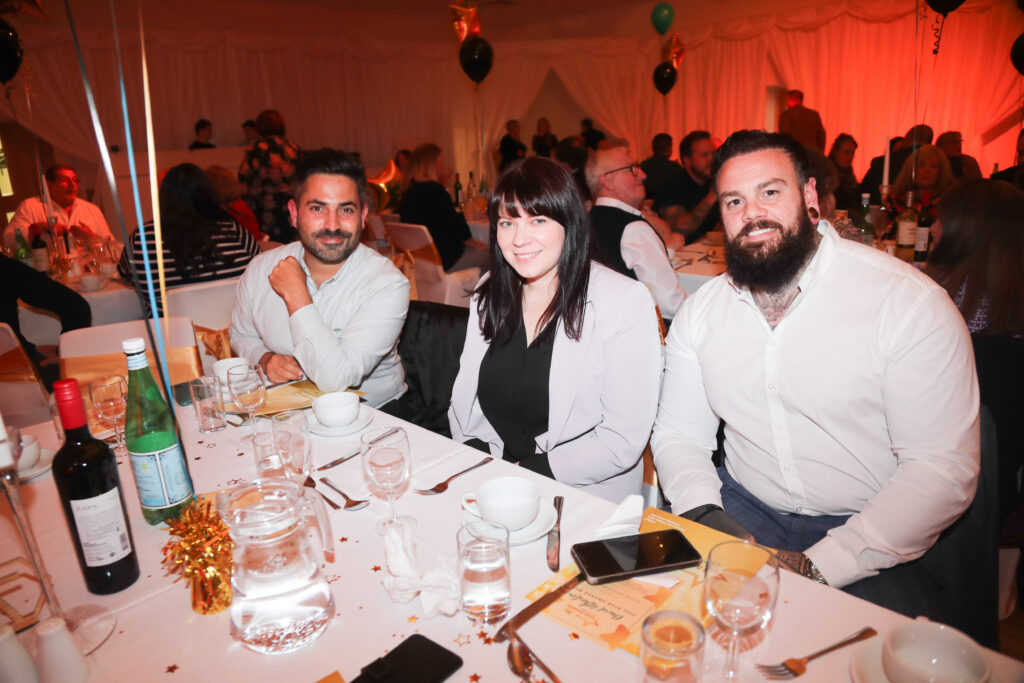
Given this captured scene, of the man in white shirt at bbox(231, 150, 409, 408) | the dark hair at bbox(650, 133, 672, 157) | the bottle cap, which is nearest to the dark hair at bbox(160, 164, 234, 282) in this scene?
the man in white shirt at bbox(231, 150, 409, 408)

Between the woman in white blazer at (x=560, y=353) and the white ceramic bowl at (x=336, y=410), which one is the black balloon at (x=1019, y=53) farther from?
the white ceramic bowl at (x=336, y=410)

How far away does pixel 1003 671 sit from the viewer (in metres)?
0.78

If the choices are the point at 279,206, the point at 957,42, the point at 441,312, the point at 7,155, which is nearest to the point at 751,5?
the point at 957,42

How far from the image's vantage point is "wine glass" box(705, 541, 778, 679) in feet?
2.74

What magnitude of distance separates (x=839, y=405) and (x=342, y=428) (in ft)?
4.11

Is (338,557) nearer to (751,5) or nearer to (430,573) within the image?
(430,573)

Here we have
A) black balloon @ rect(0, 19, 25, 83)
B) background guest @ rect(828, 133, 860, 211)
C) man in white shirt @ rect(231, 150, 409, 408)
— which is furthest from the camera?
background guest @ rect(828, 133, 860, 211)

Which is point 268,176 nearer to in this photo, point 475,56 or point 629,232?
point 475,56

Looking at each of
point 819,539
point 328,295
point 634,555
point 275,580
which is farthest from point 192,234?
point 819,539

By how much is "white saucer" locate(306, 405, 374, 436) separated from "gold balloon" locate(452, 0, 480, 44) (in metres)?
6.62

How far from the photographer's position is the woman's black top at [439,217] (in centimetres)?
537

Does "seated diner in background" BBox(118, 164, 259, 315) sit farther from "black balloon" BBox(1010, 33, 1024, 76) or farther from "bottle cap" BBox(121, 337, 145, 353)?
"black balloon" BBox(1010, 33, 1024, 76)

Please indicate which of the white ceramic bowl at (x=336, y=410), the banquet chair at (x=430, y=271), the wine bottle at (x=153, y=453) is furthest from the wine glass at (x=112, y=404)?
the banquet chair at (x=430, y=271)

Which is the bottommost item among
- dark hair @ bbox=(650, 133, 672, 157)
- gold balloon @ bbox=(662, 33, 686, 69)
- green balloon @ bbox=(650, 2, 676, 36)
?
dark hair @ bbox=(650, 133, 672, 157)
